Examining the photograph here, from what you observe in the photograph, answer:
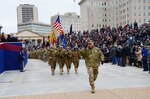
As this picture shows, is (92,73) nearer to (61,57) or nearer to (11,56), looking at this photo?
(61,57)

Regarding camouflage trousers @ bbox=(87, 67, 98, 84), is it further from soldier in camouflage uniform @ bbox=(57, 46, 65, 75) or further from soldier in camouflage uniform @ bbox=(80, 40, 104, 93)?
soldier in camouflage uniform @ bbox=(57, 46, 65, 75)

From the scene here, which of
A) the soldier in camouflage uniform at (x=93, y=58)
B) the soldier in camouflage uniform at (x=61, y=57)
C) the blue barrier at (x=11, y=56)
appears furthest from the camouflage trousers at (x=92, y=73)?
the blue barrier at (x=11, y=56)

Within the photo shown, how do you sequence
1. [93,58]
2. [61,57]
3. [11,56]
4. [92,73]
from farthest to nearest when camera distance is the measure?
[11,56] → [61,57] → [93,58] → [92,73]

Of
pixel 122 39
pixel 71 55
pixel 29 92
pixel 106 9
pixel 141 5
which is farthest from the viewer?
pixel 106 9

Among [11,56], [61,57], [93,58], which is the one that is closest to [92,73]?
[93,58]

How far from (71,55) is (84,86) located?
20.6 ft

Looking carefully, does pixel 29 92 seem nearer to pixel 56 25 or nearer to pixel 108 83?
→ pixel 108 83

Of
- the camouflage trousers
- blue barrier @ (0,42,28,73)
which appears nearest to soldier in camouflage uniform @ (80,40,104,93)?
the camouflage trousers

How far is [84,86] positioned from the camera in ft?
47.9

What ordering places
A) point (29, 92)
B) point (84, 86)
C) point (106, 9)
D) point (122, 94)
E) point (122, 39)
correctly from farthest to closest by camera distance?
point (106, 9) < point (122, 39) < point (84, 86) < point (29, 92) < point (122, 94)

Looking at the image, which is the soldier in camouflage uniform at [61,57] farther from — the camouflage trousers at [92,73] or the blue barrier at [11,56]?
the camouflage trousers at [92,73]

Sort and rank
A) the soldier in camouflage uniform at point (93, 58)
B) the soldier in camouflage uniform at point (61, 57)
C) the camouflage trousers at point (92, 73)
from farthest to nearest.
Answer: the soldier in camouflage uniform at point (61, 57) < the soldier in camouflage uniform at point (93, 58) < the camouflage trousers at point (92, 73)

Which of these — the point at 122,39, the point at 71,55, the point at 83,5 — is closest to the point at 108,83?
the point at 71,55

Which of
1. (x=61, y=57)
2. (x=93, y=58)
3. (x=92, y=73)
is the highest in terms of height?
(x=93, y=58)
